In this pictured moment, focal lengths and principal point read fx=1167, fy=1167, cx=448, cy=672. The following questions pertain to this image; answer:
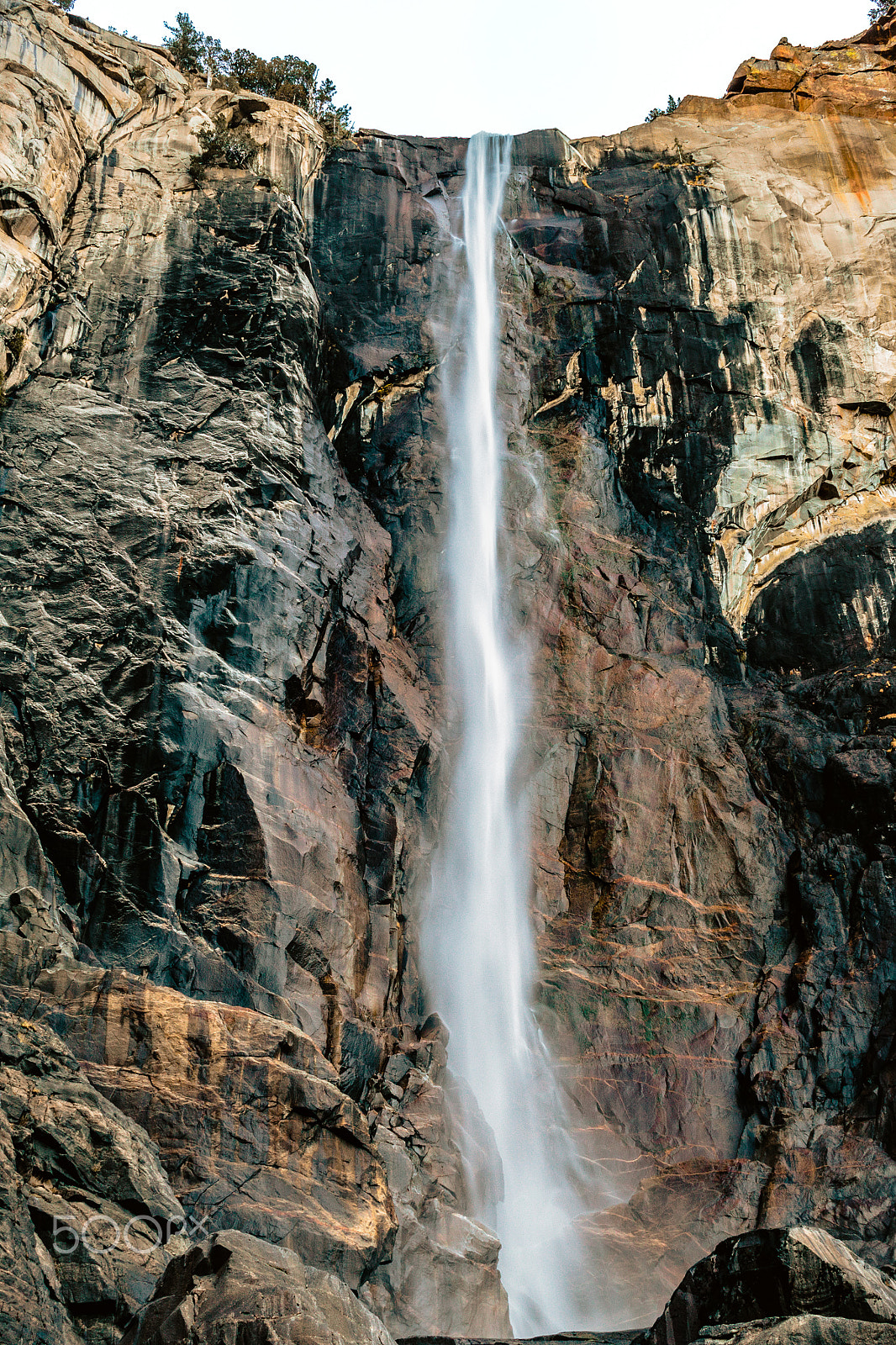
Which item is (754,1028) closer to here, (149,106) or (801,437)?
(801,437)

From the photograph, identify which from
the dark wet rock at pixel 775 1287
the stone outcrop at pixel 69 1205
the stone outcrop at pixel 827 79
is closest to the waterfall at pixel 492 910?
the dark wet rock at pixel 775 1287

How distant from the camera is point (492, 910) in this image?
24859 mm

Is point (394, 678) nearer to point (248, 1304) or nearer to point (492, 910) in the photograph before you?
point (492, 910)

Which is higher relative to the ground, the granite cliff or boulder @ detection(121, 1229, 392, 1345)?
the granite cliff

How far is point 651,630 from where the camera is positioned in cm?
2888

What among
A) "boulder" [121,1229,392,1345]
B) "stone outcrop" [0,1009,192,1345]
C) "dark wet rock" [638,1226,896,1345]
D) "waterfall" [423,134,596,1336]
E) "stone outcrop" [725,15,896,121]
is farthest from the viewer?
"stone outcrop" [725,15,896,121]

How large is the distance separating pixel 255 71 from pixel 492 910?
95.3 feet

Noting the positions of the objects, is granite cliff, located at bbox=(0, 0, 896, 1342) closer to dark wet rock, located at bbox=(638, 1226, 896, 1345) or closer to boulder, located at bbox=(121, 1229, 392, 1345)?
boulder, located at bbox=(121, 1229, 392, 1345)

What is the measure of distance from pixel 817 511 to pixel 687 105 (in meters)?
14.9

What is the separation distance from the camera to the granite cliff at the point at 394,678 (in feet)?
53.1

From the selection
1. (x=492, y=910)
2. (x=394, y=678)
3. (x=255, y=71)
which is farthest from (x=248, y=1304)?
(x=255, y=71)

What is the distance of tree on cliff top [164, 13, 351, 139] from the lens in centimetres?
3703

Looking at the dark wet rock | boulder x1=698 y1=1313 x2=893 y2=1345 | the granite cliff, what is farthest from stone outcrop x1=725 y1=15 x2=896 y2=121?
boulder x1=698 y1=1313 x2=893 y2=1345

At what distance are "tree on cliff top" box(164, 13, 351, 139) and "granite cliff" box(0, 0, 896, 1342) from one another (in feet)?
13.9
